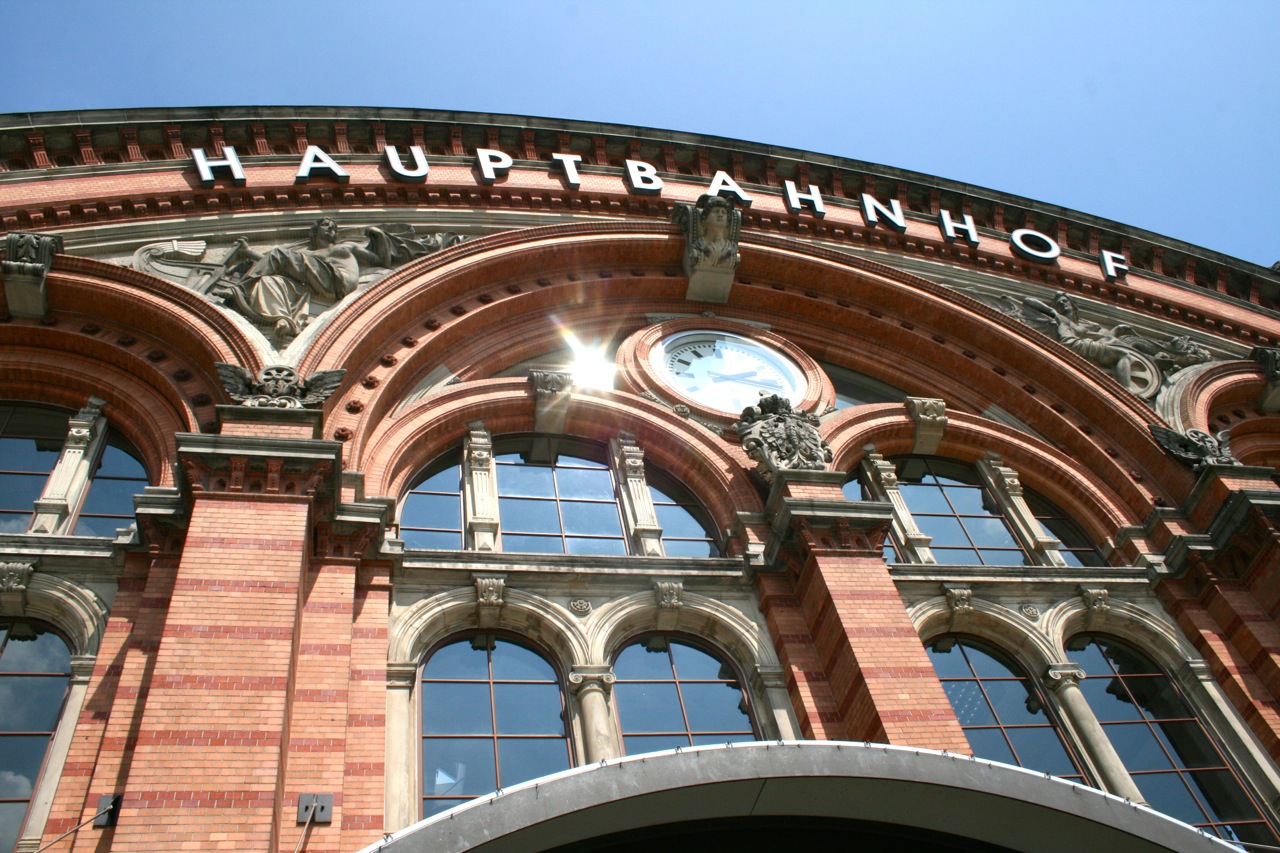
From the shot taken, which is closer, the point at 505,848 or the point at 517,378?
the point at 505,848

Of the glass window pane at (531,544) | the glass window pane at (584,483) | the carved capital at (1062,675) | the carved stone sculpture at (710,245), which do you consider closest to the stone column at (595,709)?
the glass window pane at (531,544)

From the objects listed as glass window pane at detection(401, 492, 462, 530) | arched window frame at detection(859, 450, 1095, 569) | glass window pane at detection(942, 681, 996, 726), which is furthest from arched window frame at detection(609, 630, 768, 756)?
arched window frame at detection(859, 450, 1095, 569)

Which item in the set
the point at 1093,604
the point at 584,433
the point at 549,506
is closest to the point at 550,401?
the point at 584,433

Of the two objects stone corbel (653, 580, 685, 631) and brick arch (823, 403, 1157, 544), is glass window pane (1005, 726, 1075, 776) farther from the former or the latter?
brick arch (823, 403, 1157, 544)

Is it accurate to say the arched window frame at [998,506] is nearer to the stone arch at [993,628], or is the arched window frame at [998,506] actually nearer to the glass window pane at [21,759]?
the stone arch at [993,628]

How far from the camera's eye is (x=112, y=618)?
10.3 metres

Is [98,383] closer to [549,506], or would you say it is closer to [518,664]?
[549,506]

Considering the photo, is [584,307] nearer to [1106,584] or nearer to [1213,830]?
[1106,584]

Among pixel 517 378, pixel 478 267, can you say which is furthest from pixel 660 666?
pixel 478 267

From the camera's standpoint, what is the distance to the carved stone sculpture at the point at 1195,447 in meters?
14.9

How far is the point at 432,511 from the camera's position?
1331 cm

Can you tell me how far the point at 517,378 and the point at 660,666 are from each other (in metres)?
4.89

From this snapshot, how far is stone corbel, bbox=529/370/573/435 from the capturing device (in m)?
14.7

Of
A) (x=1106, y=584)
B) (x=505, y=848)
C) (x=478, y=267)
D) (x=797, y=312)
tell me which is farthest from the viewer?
(x=797, y=312)
